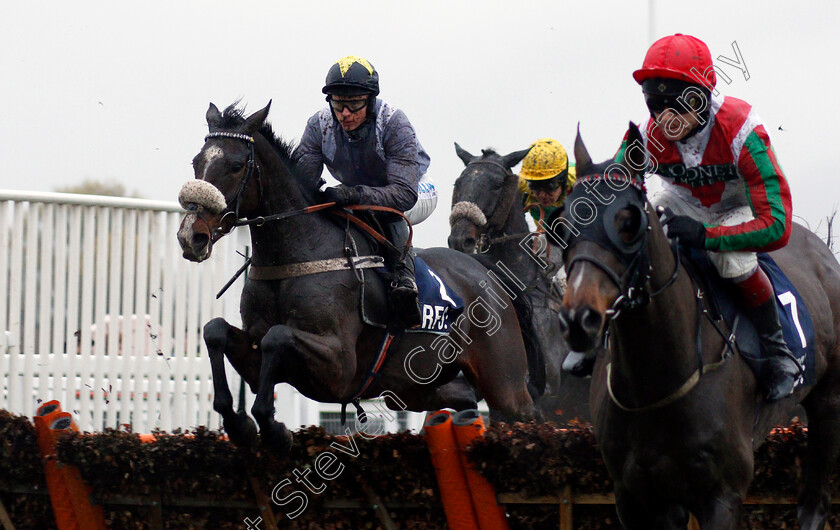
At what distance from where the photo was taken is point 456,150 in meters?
8.12

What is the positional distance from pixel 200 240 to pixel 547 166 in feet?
11.5

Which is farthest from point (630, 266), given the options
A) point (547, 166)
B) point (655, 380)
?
point (547, 166)

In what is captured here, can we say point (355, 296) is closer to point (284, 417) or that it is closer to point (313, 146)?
point (313, 146)

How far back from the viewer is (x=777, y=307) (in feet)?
13.0

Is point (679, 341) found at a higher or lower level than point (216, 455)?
higher

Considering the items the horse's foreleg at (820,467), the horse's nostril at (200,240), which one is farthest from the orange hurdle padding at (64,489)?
the horse's foreleg at (820,467)

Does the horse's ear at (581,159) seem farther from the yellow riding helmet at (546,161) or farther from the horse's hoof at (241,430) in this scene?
the yellow riding helmet at (546,161)

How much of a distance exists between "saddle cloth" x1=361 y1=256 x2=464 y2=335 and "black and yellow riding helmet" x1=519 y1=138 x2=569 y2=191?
1817mm

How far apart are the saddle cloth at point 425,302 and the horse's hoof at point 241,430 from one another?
889 mm

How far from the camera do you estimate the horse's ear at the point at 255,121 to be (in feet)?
16.4

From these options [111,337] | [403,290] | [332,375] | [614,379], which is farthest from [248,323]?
[111,337]

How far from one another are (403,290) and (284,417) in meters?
3.07

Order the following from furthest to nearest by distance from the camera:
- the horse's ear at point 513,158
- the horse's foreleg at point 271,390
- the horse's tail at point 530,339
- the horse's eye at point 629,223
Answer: the horse's ear at point 513,158, the horse's tail at point 530,339, the horse's foreleg at point 271,390, the horse's eye at point 629,223

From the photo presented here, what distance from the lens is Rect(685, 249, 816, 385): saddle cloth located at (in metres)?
3.82
